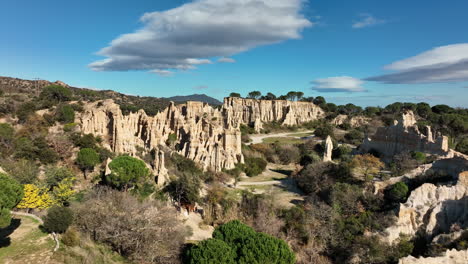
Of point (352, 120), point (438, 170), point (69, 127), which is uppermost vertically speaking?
point (352, 120)

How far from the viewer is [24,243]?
47.4 feet

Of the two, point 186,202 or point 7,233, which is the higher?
point 7,233

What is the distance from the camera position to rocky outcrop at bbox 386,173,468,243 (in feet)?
68.0

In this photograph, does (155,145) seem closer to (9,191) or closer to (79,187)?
(79,187)

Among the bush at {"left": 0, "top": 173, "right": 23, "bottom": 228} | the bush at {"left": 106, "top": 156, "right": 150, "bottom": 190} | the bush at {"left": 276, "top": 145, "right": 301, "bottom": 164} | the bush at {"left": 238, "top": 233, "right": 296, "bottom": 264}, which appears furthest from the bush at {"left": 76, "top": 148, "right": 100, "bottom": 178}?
the bush at {"left": 276, "top": 145, "right": 301, "bottom": 164}

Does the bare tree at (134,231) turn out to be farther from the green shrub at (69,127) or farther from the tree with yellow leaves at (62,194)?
the green shrub at (69,127)

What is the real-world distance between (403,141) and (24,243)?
4120 cm

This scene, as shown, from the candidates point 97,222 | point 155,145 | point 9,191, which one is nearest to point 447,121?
point 155,145

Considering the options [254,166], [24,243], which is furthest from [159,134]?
[24,243]

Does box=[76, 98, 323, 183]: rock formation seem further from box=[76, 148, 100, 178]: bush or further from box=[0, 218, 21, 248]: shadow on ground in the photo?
box=[0, 218, 21, 248]: shadow on ground

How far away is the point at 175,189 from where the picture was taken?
27.0 meters

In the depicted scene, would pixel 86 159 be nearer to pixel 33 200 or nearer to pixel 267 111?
pixel 33 200

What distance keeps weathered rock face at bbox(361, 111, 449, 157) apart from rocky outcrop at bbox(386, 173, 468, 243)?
43.6 feet

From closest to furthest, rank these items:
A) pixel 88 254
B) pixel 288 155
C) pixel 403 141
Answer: pixel 88 254
pixel 403 141
pixel 288 155
